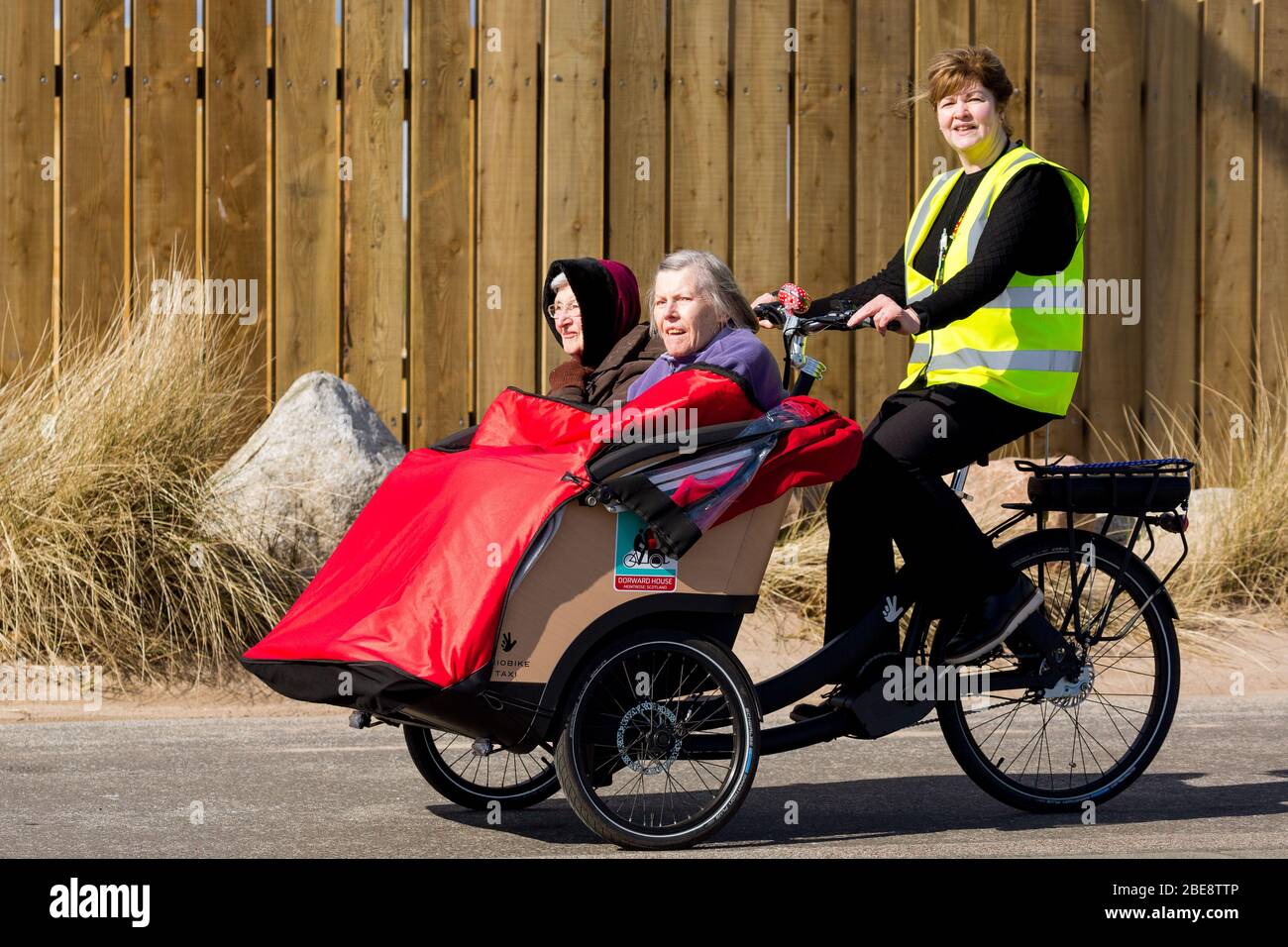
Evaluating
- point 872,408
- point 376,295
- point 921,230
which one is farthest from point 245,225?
point 921,230

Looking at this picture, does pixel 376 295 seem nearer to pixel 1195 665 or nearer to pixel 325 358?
pixel 325 358

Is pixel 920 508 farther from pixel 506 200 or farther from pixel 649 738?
pixel 506 200

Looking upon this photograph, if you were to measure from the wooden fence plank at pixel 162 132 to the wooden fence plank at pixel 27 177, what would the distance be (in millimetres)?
Answer: 410

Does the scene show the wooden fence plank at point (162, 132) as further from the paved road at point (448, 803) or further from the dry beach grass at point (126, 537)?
the paved road at point (448, 803)

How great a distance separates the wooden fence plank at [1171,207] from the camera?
9.02 m

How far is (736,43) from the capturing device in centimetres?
855

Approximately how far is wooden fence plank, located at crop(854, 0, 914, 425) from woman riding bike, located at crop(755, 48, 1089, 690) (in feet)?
13.4

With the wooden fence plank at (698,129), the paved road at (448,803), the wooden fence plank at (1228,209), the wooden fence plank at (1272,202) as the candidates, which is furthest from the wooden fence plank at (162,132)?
the wooden fence plank at (1272,202)

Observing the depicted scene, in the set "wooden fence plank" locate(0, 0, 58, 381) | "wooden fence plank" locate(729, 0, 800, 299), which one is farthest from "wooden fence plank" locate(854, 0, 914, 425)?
"wooden fence plank" locate(0, 0, 58, 381)

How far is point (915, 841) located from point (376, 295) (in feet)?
15.5

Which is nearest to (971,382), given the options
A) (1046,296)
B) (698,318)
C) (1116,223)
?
(1046,296)

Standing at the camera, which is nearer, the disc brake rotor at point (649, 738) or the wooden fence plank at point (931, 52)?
the disc brake rotor at point (649, 738)

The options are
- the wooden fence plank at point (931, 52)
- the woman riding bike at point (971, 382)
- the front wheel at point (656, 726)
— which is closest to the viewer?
the front wheel at point (656, 726)

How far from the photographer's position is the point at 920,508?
4.37m
